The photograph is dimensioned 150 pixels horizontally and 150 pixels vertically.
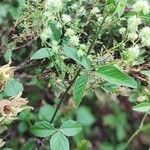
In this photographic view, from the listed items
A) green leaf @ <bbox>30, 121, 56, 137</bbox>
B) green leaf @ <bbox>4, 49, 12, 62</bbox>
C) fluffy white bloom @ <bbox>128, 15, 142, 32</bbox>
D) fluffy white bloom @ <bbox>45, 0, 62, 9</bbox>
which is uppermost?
fluffy white bloom @ <bbox>45, 0, 62, 9</bbox>

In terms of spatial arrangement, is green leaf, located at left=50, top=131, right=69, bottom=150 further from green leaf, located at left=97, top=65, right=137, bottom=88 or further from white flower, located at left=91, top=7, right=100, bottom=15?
white flower, located at left=91, top=7, right=100, bottom=15

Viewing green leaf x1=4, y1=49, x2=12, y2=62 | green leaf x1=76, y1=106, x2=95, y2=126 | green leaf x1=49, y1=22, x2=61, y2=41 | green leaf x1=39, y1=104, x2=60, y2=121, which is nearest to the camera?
green leaf x1=49, y1=22, x2=61, y2=41

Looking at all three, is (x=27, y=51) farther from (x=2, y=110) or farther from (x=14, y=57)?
(x=2, y=110)

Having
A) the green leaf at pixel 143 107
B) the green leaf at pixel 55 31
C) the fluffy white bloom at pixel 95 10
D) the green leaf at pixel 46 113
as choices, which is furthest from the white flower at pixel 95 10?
the green leaf at pixel 46 113

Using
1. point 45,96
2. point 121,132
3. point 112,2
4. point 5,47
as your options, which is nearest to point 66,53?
point 112,2

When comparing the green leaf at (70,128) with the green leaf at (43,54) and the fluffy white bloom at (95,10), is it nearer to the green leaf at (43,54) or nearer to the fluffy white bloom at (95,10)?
the green leaf at (43,54)

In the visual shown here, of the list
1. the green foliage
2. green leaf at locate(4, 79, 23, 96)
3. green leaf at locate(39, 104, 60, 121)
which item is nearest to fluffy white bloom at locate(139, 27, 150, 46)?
the green foliage

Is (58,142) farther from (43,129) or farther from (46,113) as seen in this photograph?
(46,113)
